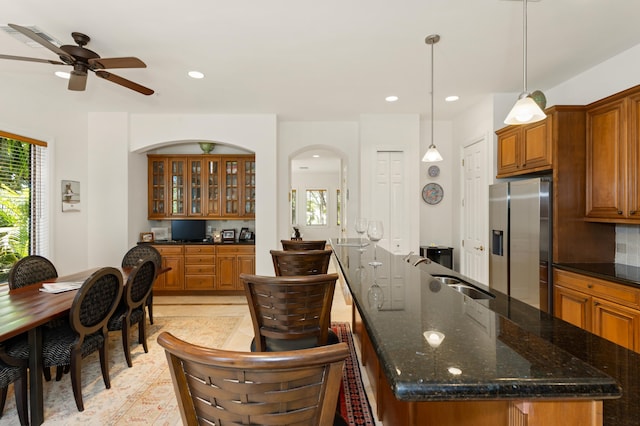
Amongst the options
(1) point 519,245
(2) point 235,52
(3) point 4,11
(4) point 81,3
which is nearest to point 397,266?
(1) point 519,245

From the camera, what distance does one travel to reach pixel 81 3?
2117 millimetres

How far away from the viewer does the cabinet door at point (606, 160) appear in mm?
2469

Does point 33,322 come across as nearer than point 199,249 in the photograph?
Yes

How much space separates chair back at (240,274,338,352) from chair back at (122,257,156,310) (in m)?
1.67

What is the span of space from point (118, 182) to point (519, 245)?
531 centimetres

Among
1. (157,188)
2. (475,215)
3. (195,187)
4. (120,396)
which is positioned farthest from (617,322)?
(157,188)

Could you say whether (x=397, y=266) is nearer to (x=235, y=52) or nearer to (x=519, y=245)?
(x=519, y=245)

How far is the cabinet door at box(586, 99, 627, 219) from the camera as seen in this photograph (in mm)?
2469

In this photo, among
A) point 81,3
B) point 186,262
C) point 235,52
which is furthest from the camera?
point 186,262

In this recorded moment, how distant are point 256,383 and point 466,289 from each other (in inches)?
60.3

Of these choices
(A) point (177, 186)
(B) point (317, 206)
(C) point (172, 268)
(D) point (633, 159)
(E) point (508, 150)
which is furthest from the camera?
(B) point (317, 206)

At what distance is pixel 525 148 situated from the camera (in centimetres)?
316

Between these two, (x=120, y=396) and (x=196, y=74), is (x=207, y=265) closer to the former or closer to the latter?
(x=120, y=396)

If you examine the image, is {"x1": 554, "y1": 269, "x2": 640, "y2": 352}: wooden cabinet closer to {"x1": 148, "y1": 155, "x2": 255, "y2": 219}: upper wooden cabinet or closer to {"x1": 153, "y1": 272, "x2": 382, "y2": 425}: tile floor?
{"x1": 153, "y1": 272, "x2": 382, "y2": 425}: tile floor
